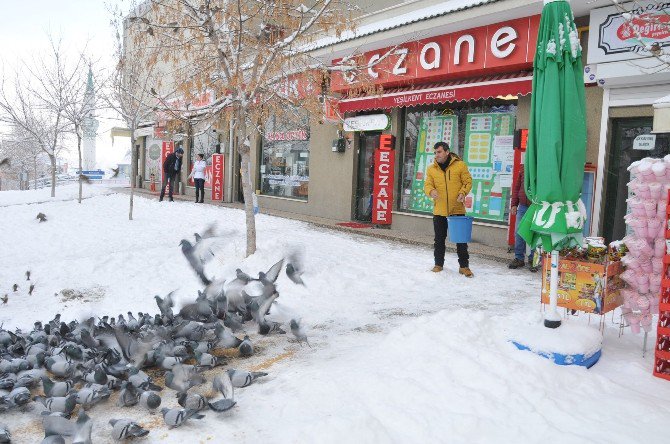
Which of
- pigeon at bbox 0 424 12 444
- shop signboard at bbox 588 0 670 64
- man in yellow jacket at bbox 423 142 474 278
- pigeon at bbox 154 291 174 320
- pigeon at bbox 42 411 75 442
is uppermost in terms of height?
shop signboard at bbox 588 0 670 64

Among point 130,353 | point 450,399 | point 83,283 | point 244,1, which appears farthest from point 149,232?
point 450,399

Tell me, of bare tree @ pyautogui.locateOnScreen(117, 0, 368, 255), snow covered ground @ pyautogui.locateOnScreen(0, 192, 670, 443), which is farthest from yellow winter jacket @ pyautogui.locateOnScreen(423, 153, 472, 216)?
bare tree @ pyautogui.locateOnScreen(117, 0, 368, 255)

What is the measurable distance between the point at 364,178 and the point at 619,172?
6.24m

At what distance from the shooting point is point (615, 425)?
301 centimetres

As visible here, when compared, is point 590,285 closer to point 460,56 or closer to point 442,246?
point 442,246

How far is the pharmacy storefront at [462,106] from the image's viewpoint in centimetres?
929

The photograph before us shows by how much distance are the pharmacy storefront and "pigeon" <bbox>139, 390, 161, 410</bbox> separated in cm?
653

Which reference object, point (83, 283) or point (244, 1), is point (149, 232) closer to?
point (83, 283)

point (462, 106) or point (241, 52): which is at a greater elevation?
point (241, 52)

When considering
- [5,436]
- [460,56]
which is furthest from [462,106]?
[5,436]

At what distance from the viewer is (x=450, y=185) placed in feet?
23.3

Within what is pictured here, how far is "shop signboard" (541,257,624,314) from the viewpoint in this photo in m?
4.00

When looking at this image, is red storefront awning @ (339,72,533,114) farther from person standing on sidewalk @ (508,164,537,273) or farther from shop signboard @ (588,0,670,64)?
person standing on sidewalk @ (508,164,537,273)

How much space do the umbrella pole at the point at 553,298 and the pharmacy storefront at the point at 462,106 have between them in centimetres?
485
